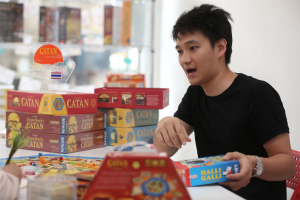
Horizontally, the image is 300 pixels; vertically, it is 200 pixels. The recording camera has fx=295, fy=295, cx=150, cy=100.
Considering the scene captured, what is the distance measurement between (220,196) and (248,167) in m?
0.12

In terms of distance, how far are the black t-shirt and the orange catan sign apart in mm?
756

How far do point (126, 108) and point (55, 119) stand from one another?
15.2 inches

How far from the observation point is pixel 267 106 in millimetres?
1171

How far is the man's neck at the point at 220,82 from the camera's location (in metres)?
1.34

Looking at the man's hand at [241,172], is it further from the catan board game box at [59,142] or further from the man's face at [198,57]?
the catan board game box at [59,142]

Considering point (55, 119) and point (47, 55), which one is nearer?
point (55, 119)

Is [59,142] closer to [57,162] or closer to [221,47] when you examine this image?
[57,162]

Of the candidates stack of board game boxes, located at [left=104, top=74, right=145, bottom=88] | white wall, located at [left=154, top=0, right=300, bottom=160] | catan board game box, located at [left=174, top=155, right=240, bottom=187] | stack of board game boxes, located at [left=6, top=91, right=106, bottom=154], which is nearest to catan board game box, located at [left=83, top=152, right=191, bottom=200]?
catan board game box, located at [left=174, top=155, right=240, bottom=187]

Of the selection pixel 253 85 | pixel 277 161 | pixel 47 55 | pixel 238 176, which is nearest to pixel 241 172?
pixel 238 176

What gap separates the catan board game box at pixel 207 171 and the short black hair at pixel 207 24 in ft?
2.03

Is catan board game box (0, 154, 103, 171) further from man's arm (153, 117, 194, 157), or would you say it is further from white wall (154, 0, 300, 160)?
white wall (154, 0, 300, 160)

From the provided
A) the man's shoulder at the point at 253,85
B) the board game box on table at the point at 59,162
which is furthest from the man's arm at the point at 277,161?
the board game box on table at the point at 59,162

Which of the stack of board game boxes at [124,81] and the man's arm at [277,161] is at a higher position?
the stack of board game boxes at [124,81]

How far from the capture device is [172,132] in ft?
3.66
